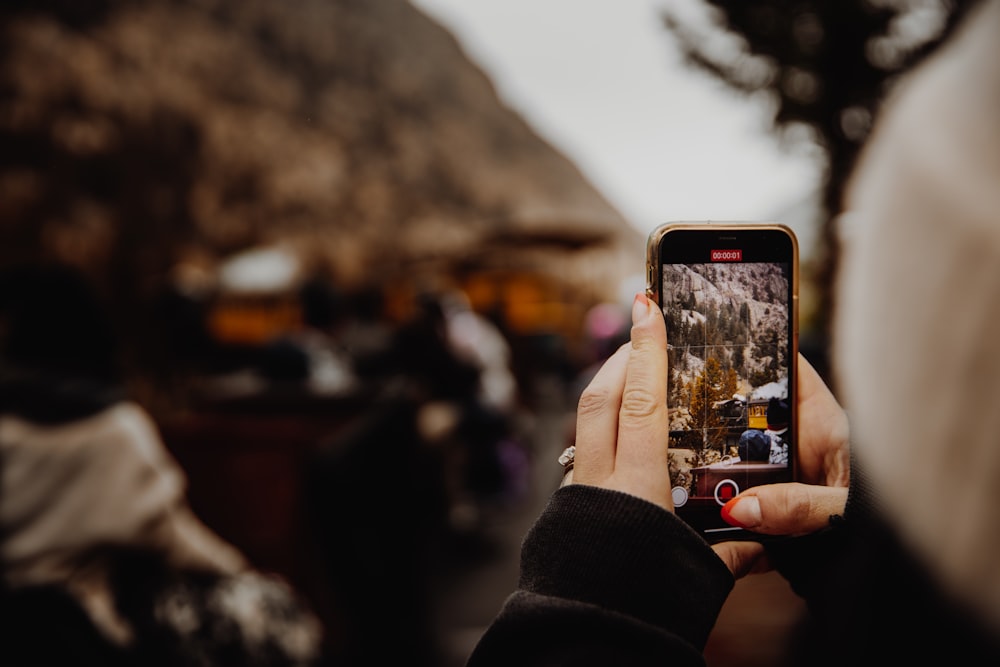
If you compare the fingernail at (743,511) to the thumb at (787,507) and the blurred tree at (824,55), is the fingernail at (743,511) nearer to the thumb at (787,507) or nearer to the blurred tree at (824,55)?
the thumb at (787,507)

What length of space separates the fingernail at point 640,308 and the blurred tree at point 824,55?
1.53 ft

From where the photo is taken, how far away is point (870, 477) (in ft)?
1.38

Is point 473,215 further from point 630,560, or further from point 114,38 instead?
point 630,560

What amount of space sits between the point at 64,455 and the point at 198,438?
43.7 inches

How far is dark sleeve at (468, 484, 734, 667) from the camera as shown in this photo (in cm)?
45

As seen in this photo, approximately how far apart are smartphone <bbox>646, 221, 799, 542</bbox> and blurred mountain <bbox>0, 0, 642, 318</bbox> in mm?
5325

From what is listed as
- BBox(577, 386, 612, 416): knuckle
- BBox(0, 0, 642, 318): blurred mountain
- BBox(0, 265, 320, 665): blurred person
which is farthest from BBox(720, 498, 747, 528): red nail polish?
BBox(0, 0, 642, 318): blurred mountain

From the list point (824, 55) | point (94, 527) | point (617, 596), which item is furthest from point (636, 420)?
point (94, 527)

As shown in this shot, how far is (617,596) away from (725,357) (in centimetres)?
19

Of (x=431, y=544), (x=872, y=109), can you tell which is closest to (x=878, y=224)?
(x=872, y=109)

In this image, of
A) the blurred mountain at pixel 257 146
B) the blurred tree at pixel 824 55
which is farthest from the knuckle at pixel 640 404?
the blurred mountain at pixel 257 146

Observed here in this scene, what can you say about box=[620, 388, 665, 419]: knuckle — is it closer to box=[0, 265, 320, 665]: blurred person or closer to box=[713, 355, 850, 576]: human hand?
box=[713, 355, 850, 576]: human hand

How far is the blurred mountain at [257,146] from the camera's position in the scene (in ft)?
34.1

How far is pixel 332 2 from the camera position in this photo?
49.4ft
